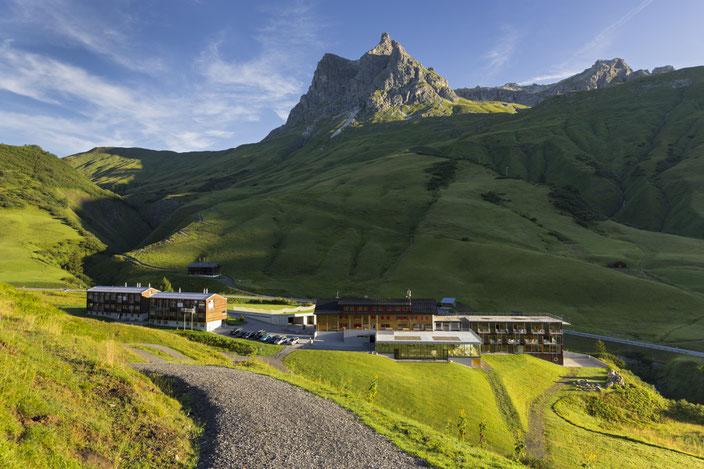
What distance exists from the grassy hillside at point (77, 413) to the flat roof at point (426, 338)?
46869mm

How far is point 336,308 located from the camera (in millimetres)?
83375

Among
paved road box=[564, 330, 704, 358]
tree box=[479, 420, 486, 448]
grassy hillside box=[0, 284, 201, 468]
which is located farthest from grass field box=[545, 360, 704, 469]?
grassy hillside box=[0, 284, 201, 468]

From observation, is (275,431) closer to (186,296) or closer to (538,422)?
(538,422)

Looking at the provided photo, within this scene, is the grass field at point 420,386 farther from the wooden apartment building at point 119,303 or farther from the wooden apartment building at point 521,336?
the wooden apartment building at point 119,303

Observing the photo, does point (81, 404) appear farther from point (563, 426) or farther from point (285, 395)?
point (563, 426)

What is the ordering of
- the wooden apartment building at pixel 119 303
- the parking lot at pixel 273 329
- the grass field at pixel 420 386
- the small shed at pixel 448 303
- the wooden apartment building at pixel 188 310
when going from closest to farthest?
the grass field at pixel 420 386 → the parking lot at pixel 273 329 → the wooden apartment building at pixel 188 310 → the wooden apartment building at pixel 119 303 → the small shed at pixel 448 303

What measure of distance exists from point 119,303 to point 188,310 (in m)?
22.6

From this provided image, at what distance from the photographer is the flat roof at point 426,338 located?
Answer: 6289 cm

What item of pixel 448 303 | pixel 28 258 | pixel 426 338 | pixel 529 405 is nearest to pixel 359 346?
pixel 426 338

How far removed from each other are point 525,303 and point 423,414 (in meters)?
87.0

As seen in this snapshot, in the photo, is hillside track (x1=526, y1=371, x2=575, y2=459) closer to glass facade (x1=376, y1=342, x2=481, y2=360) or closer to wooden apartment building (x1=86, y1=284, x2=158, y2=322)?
glass facade (x1=376, y1=342, x2=481, y2=360)

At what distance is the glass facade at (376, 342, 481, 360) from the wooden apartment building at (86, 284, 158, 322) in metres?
60.0

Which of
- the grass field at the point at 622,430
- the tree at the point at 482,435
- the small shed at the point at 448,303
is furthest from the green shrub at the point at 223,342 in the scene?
the small shed at the point at 448,303

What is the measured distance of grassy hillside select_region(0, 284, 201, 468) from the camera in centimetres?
1189
